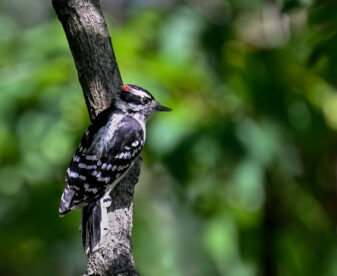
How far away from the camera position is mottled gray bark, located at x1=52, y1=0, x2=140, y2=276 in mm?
3425

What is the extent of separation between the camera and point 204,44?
187 inches

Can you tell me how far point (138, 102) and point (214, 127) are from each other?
60cm

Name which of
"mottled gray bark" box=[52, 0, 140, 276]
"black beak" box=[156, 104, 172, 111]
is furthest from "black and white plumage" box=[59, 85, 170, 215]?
"mottled gray bark" box=[52, 0, 140, 276]

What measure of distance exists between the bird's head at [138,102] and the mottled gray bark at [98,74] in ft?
0.92

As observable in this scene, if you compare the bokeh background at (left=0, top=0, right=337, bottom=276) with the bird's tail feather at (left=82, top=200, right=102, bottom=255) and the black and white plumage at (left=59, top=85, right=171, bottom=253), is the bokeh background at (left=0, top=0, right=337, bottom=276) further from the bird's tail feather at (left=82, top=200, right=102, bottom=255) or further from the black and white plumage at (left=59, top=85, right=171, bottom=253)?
the bird's tail feather at (left=82, top=200, right=102, bottom=255)

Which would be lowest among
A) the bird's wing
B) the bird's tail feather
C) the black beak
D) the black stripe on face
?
the bird's tail feather

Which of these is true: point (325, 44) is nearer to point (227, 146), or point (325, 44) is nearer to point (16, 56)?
point (227, 146)

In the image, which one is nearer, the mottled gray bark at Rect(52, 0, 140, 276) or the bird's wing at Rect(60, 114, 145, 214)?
the mottled gray bark at Rect(52, 0, 140, 276)

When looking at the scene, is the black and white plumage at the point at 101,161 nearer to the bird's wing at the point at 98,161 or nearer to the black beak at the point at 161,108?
the bird's wing at the point at 98,161

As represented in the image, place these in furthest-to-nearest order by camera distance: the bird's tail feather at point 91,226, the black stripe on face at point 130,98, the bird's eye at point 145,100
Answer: the bird's eye at point 145,100
the black stripe on face at point 130,98
the bird's tail feather at point 91,226

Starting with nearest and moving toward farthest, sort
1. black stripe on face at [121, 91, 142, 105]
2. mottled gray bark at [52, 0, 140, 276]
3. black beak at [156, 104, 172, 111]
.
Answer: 1. mottled gray bark at [52, 0, 140, 276]
2. black stripe on face at [121, 91, 142, 105]
3. black beak at [156, 104, 172, 111]

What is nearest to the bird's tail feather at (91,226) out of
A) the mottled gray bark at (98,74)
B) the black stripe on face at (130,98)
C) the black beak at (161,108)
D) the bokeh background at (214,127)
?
the mottled gray bark at (98,74)

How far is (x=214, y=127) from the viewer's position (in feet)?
14.7

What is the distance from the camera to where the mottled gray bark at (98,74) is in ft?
11.2
